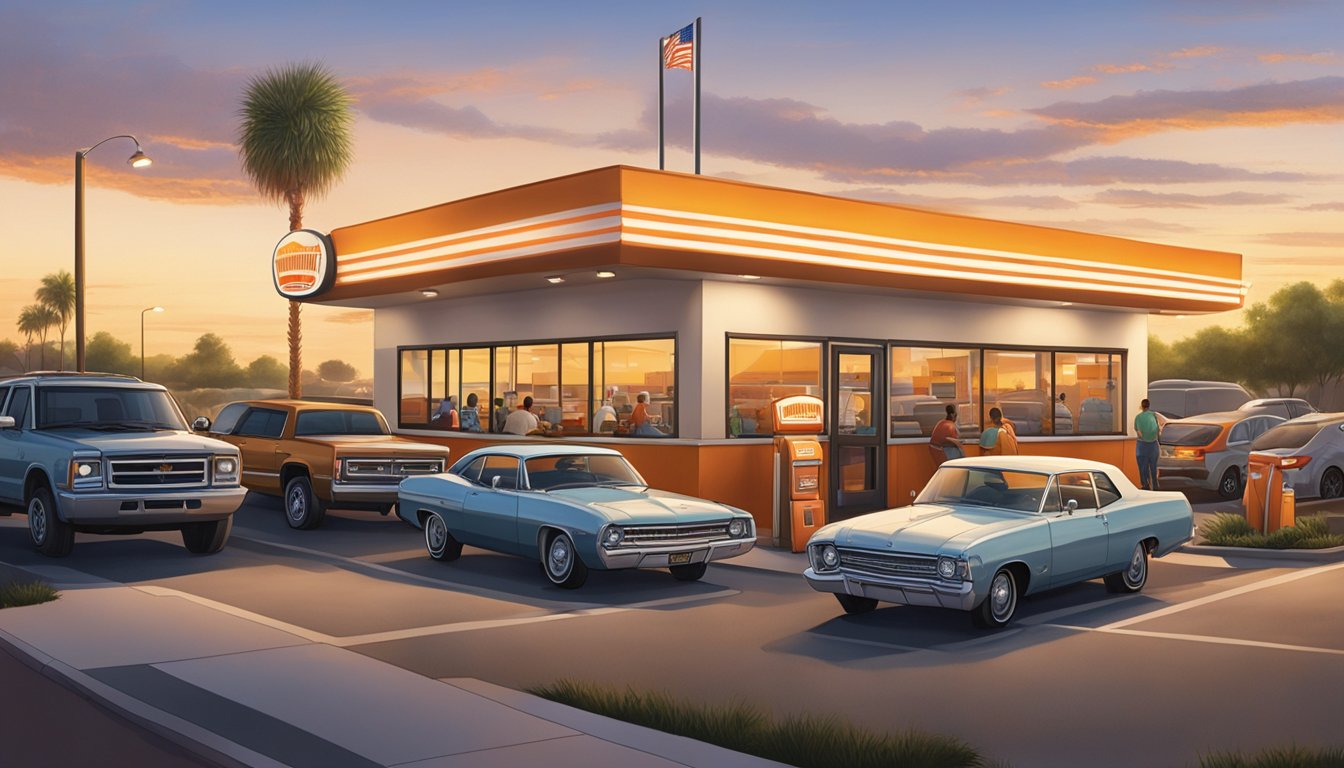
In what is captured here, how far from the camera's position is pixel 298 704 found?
8180mm

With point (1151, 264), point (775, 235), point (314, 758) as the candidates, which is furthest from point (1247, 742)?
point (1151, 264)

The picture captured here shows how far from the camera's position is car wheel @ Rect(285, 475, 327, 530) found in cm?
1928

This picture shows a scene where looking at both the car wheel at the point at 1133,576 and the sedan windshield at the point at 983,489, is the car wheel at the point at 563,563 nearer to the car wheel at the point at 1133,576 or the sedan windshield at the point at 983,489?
the sedan windshield at the point at 983,489

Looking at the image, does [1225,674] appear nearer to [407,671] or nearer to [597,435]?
[407,671]

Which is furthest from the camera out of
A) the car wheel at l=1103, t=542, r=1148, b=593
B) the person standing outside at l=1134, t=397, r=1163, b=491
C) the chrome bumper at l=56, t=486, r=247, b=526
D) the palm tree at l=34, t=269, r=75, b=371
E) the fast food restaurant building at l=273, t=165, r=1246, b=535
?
the palm tree at l=34, t=269, r=75, b=371

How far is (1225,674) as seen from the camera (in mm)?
9789

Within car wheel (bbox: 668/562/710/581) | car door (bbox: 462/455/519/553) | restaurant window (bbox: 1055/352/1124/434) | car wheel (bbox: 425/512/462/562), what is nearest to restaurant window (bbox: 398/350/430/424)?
car wheel (bbox: 425/512/462/562)

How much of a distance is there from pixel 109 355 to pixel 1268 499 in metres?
163

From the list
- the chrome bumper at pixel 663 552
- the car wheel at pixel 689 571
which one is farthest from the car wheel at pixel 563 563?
the car wheel at pixel 689 571

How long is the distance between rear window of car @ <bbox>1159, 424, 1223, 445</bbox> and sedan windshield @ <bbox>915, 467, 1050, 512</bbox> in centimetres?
1405

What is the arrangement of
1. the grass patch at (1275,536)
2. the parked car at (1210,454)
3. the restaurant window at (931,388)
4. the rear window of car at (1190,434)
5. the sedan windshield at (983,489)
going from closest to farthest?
the sedan windshield at (983,489), the grass patch at (1275,536), the restaurant window at (931,388), the parked car at (1210,454), the rear window of car at (1190,434)

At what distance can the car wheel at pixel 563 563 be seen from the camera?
13.7 meters

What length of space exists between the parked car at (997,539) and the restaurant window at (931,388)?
7745mm

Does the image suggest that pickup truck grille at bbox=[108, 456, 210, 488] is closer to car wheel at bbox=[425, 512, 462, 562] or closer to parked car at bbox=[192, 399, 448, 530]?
parked car at bbox=[192, 399, 448, 530]
